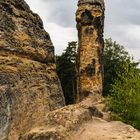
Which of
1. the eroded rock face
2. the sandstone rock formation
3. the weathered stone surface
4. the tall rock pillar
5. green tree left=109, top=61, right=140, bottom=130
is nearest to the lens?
the eroded rock face

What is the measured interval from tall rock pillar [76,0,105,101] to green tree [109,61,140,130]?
525cm

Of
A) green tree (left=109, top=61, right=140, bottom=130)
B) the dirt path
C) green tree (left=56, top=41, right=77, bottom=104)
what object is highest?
green tree (left=56, top=41, right=77, bottom=104)

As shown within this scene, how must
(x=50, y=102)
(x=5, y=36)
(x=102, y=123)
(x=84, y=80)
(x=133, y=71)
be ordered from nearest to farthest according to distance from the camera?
(x=5, y=36), (x=50, y=102), (x=102, y=123), (x=133, y=71), (x=84, y=80)

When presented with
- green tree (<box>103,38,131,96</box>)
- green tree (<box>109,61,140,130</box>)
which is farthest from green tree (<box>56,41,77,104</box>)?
green tree (<box>109,61,140,130</box>)

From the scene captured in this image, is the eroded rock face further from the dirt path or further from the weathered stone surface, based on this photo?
the dirt path

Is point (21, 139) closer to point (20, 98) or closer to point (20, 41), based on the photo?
point (20, 98)

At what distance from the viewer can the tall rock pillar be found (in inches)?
1193

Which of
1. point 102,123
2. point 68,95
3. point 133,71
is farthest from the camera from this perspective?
point 68,95

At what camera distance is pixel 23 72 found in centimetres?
1371

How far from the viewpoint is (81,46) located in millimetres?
30812

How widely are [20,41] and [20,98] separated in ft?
5.94

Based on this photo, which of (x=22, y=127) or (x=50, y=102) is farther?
(x=50, y=102)

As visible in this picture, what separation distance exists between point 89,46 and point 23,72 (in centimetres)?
1731

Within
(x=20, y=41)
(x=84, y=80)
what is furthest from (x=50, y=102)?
(x=84, y=80)
